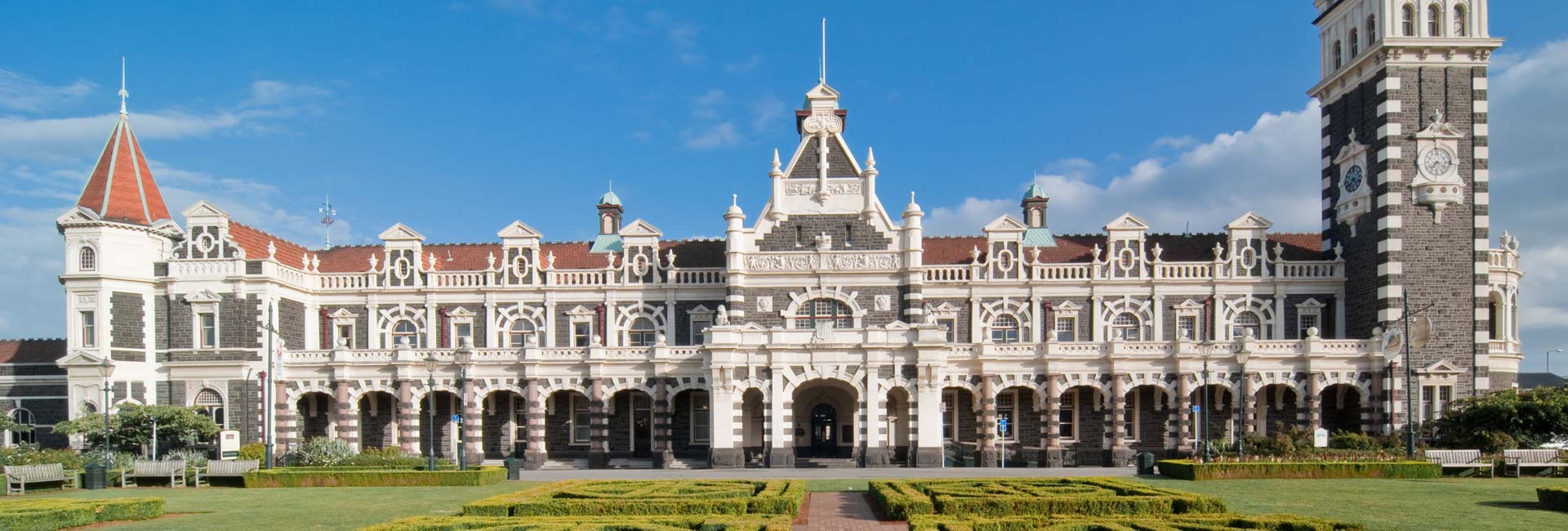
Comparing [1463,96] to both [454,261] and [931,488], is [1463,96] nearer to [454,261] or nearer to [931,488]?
[931,488]

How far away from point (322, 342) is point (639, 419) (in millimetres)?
16426

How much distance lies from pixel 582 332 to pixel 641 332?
9.78 feet

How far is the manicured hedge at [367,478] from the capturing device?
36.3 meters

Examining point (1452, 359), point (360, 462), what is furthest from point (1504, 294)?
point (360, 462)

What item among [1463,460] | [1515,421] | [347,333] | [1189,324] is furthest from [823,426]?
[1515,421]

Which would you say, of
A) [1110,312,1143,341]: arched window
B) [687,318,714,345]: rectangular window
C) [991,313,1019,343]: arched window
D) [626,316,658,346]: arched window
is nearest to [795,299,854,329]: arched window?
[687,318,714,345]: rectangular window

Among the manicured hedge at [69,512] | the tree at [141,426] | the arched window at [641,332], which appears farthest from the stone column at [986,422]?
the tree at [141,426]

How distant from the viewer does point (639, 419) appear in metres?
53.9

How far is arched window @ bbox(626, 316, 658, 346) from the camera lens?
55562mm

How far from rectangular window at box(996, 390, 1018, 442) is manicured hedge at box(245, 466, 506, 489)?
81.6ft

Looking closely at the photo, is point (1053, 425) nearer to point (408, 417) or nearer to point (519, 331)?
point (519, 331)

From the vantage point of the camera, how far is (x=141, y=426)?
46.8 metres

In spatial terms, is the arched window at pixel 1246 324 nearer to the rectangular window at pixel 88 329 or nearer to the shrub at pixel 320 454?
the shrub at pixel 320 454

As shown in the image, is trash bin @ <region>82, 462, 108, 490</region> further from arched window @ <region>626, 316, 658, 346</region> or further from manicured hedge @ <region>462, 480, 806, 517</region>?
arched window @ <region>626, 316, 658, 346</region>
